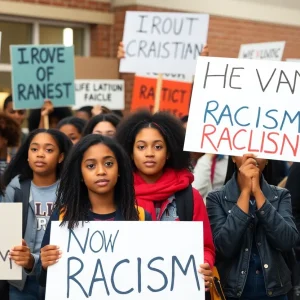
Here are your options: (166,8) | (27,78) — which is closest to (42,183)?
(27,78)

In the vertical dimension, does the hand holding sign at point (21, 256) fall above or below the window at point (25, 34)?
below

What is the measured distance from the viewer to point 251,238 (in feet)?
14.8

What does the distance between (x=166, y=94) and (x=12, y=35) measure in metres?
4.44

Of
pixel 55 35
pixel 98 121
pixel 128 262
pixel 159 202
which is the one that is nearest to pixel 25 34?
pixel 55 35

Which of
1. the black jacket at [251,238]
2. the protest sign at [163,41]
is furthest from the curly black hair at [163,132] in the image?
the protest sign at [163,41]

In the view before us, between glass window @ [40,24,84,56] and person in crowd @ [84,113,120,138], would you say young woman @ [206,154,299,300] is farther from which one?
glass window @ [40,24,84,56]

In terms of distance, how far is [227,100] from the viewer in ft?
15.4

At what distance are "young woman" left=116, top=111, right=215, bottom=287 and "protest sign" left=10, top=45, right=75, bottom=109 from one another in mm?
3650

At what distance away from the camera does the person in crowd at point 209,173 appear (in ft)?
22.6

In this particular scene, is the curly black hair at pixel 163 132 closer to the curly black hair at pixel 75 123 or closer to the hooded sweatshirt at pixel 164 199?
the hooded sweatshirt at pixel 164 199

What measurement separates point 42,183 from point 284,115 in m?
1.52

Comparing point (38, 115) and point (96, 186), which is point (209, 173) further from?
point (96, 186)

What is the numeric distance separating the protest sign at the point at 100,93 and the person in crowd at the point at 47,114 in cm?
194

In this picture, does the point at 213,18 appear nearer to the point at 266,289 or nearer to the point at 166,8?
the point at 166,8
